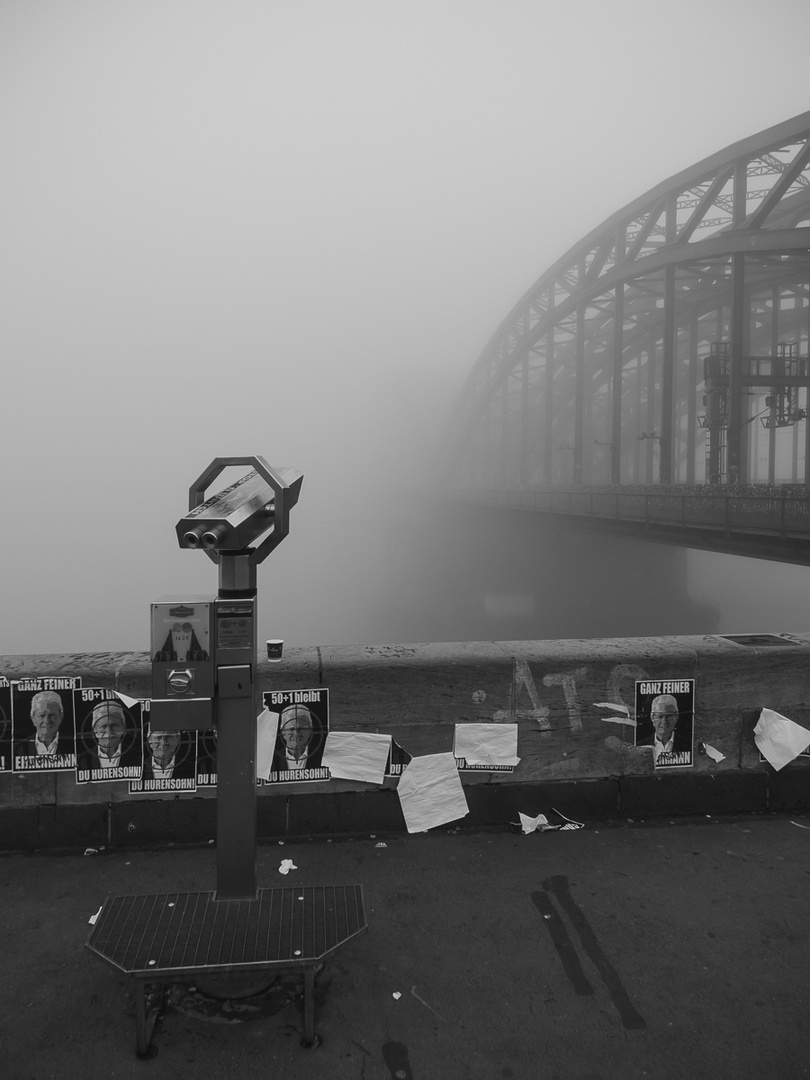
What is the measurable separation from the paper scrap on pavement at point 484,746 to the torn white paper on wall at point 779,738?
158 centimetres

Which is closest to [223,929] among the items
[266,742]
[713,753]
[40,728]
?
[266,742]

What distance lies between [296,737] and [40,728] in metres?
1.43

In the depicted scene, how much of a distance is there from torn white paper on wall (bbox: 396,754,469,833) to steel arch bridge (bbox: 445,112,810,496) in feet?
102

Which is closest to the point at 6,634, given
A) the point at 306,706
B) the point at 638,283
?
the point at 638,283

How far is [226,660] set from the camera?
3070 mm

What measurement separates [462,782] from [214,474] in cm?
235

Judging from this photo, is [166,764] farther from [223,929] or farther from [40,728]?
[223,929]

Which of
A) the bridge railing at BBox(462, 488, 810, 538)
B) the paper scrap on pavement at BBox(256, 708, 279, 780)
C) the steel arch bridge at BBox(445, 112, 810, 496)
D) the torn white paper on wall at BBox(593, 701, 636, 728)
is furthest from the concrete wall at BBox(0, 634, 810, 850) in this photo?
the steel arch bridge at BBox(445, 112, 810, 496)

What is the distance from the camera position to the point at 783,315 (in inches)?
2469

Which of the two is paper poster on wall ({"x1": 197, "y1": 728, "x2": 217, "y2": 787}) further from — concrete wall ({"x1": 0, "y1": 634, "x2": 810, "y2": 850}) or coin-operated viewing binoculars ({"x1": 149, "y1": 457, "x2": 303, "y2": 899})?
coin-operated viewing binoculars ({"x1": 149, "y1": 457, "x2": 303, "y2": 899})

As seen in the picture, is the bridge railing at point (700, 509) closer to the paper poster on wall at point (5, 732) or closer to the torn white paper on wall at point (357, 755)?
the torn white paper on wall at point (357, 755)

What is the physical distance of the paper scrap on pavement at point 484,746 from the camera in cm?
443

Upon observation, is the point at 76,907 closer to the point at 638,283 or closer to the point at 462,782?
the point at 462,782

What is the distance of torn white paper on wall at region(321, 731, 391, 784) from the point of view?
14.2 feet
